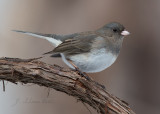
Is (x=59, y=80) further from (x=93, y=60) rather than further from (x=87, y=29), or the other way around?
(x=87, y=29)

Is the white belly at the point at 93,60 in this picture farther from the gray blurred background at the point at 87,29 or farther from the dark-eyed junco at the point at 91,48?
the gray blurred background at the point at 87,29

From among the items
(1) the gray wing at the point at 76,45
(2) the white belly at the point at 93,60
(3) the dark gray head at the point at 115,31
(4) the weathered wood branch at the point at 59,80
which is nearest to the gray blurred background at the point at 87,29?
(3) the dark gray head at the point at 115,31

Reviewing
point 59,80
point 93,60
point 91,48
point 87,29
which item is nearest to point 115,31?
point 91,48

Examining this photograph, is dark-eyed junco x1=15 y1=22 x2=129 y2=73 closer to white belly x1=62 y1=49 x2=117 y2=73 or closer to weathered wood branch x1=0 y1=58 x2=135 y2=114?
white belly x1=62 y1=49 x2=117 y2=73

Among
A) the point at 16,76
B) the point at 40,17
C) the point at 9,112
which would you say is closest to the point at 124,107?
the point at 16,76

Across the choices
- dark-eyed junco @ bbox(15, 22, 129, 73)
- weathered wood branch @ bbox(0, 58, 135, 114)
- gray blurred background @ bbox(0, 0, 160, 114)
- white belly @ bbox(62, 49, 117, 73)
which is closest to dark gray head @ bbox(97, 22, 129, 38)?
dark-eyed junco @ bbox(15, 22, 129, 73)

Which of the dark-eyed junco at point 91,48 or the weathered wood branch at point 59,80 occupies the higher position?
the dark-eyed junco at point 91,48

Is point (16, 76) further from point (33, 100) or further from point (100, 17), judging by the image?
point (100, 17)
